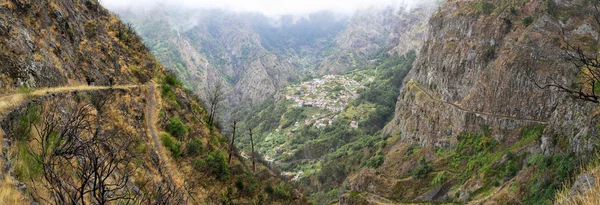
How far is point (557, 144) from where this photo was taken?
35.5 meters

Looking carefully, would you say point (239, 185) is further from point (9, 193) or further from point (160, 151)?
point (9, 193)

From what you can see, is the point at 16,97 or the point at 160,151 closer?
the point at 16,97

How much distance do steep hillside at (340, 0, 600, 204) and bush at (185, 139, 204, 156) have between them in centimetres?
2811

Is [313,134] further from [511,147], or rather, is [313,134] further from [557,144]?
[557,144]

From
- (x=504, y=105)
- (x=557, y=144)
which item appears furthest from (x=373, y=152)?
(x=557, y=144)

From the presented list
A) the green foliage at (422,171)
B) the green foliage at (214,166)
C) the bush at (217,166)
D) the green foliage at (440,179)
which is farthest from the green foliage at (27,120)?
the green foliage at (422,171)

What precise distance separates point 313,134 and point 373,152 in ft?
197

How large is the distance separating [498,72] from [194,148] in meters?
44.6

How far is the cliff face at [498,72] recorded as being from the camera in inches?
1677

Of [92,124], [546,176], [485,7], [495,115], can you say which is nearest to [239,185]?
[92,124]

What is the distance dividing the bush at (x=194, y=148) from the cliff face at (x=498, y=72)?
31.4 m

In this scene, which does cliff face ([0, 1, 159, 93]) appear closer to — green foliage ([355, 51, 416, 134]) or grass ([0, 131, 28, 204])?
grass ([0, 131, 28, 204])

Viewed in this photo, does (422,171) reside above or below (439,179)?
above

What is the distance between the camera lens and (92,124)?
1388 cm
